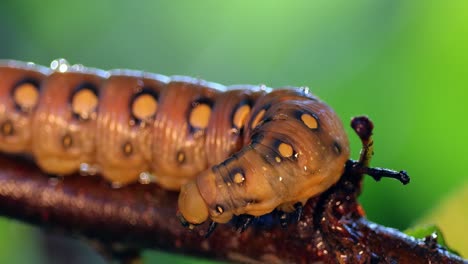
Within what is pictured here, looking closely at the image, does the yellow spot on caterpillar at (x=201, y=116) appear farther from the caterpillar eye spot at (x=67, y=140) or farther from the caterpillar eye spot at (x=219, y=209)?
the caterpillar eye spot at (x=219, y=209)

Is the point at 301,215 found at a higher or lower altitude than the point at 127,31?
lower

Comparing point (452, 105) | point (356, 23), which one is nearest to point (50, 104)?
point (452, 105)

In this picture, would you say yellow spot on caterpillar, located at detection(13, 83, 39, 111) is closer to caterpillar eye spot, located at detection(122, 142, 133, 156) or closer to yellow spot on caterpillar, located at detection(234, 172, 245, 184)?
caterpillar eye spot, located at detection(122, 142, 133, 156)

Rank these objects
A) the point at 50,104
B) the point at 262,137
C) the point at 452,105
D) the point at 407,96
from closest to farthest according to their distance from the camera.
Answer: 1. the point at 262,137
2. the point at 50,104
3. the point at 452,105
4. the point at 407,96

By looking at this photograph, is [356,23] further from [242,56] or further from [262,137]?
[262,137]

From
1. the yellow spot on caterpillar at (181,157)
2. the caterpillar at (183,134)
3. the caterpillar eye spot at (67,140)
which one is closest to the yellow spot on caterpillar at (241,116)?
the caterpillar at (183,134)

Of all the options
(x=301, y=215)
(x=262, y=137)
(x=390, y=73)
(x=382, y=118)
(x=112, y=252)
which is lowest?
(x=112, y=252)

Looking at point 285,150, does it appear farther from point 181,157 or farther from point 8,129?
point 8,129

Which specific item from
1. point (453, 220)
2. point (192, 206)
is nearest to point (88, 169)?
point (192, 206)
